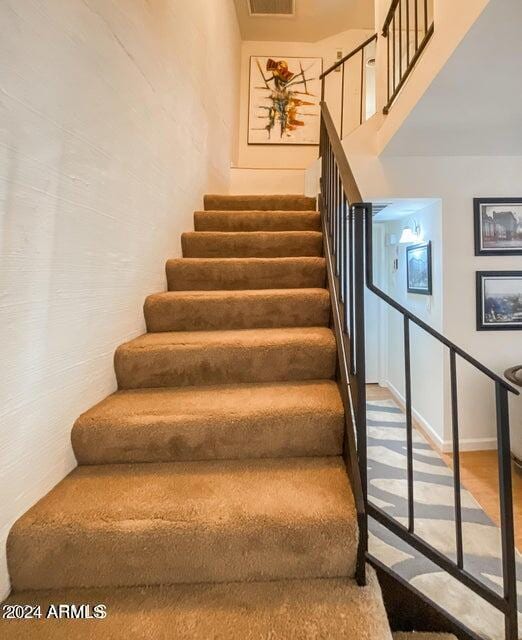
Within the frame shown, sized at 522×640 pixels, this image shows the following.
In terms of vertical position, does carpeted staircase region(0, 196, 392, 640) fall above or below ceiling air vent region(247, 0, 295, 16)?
below

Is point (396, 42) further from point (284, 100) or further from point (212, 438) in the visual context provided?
point (212, 438)

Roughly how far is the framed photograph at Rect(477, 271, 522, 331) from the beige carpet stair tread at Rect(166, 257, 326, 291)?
163cm

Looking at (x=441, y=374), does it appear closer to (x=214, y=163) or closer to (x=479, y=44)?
(x=479, y=44)

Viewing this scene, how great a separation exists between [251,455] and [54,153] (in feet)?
4.06

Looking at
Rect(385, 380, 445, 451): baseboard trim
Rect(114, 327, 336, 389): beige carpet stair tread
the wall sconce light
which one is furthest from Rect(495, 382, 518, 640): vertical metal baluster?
the wall sconce light

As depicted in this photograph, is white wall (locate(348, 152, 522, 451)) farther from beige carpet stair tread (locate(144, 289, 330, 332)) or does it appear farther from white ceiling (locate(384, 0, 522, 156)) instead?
beige carpet stair tread (locate(144, 289, 330, 332))

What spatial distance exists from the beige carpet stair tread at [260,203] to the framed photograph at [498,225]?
4.61 feet

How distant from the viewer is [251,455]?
3.89ft

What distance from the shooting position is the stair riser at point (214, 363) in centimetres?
142

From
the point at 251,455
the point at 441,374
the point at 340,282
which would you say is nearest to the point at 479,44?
the point at 340,282

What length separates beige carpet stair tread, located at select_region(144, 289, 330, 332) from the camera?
5.61 ft

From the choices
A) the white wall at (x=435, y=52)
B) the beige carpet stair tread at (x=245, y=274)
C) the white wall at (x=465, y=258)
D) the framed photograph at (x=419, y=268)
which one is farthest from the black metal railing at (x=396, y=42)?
the beige carpet stair tread at (x=245, y=274)

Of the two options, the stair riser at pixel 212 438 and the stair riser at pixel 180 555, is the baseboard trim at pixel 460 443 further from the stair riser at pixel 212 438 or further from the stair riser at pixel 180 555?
the stair riser at pixel 180 555

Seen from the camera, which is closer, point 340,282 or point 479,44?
point 479,44
